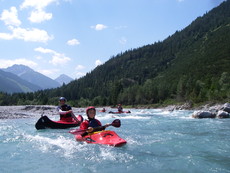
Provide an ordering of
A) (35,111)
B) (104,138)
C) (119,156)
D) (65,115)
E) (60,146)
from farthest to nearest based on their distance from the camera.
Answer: (35,111)
(65,115)
(60,146)
(104,138)
(119,156)

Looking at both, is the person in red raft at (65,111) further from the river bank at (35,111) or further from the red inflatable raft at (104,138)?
the river bank at (35,111)

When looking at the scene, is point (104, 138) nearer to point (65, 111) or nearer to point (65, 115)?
point (65, 111)

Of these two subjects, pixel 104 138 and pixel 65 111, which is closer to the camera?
pixel 104 138

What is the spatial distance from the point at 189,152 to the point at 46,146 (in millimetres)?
6951

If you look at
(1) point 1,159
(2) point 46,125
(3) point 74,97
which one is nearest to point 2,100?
(3) point 74,97

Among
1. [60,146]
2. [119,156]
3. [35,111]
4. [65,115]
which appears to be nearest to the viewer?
[119,156]

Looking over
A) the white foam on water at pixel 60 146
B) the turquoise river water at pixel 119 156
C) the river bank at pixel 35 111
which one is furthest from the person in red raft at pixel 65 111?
the river bank at pixel 35 111

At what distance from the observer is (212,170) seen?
7383 millimetres

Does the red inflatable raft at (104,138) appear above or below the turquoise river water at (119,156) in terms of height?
above

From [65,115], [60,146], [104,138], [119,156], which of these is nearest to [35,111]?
[65,115]

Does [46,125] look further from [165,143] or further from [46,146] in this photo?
[165,143]

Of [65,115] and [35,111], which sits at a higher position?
[65,115]

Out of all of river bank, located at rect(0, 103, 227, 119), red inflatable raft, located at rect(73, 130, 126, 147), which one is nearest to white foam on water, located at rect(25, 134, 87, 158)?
red inflatable raft, located at rect(73, 130, 126, 147)

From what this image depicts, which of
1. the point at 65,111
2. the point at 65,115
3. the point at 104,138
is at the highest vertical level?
the point at 65,111
